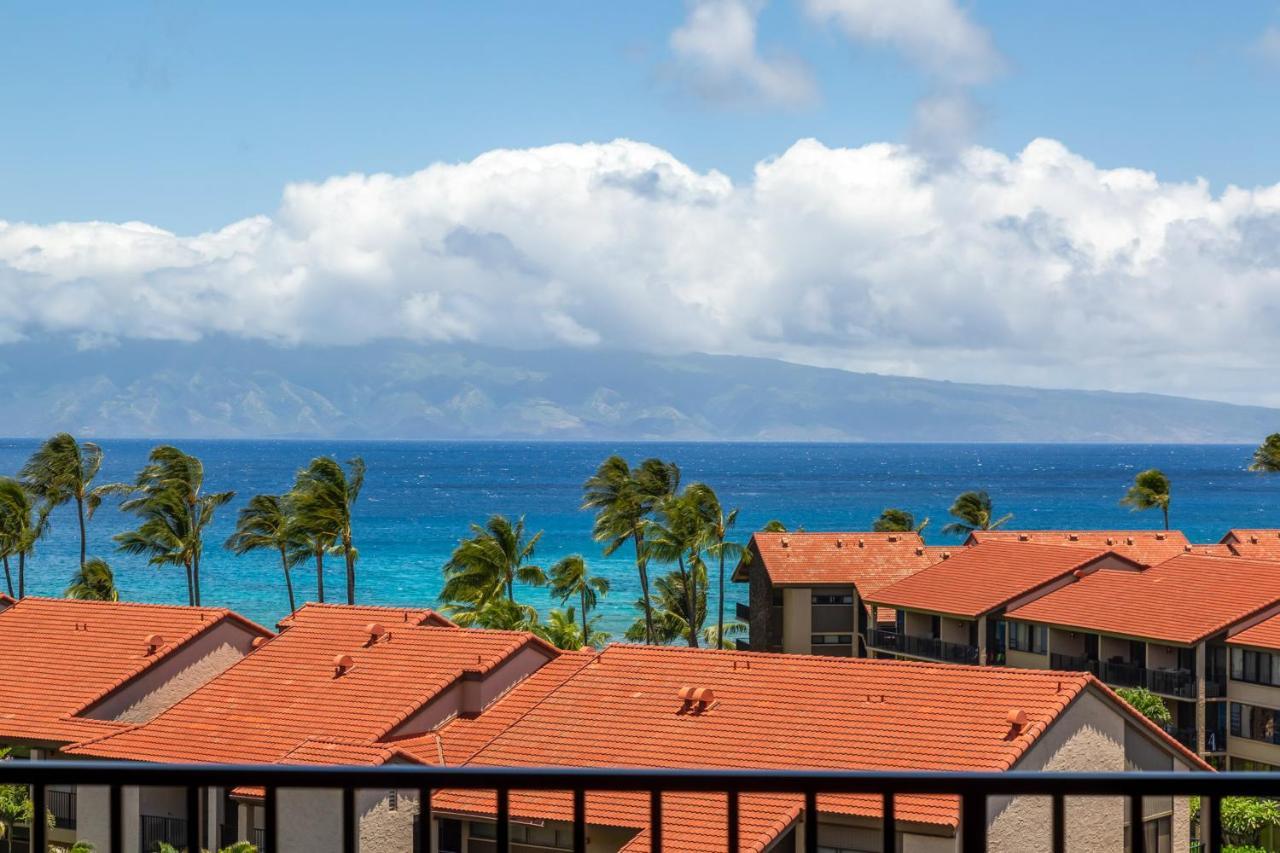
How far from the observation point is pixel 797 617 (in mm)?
70562

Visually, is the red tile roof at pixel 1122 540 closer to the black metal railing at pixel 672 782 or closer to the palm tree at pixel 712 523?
the palm tree at pixel 712 523

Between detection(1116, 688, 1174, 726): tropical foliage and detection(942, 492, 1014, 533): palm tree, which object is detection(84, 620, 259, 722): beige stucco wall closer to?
detection(1116, 688, 1174, 726): tropical foliage

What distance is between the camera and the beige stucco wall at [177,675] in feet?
130

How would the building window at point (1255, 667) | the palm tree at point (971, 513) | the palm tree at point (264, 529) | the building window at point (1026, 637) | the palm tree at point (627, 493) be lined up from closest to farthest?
the building window at point (1255, 667) → the building window at point (1026, 637) → the palm tree at point (264, 529) → the palm tree at point (627, 493) → the palm tree at point (971, 513)

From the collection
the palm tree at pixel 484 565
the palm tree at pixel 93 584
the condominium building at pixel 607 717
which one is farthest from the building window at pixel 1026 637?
the palm tree at pixel 93 584

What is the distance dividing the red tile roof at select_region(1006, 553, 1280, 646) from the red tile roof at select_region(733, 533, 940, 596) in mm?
11285

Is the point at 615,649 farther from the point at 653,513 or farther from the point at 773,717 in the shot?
the point at 653,513

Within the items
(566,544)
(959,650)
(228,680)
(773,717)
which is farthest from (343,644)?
(566,544)

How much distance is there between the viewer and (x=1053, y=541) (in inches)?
2985

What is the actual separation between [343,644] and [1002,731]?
17490 mm

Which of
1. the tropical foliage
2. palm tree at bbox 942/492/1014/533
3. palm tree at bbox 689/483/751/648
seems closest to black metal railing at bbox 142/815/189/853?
the tropical foliage

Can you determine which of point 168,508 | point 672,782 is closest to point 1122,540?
point 168,508

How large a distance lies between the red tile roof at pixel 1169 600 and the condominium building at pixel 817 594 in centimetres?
1139

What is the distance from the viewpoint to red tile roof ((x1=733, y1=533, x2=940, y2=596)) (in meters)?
70.1
